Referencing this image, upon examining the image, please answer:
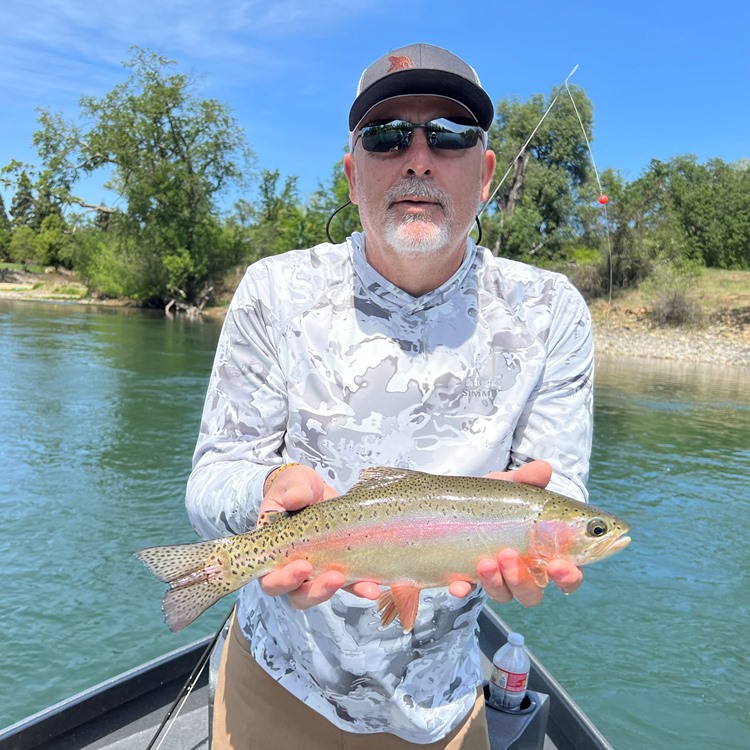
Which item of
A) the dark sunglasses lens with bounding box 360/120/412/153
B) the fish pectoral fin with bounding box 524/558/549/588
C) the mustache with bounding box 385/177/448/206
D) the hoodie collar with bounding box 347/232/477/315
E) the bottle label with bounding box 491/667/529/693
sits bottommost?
the bottle label with bounding box 491/667/529/693

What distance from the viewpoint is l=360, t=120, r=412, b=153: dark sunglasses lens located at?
104 inches

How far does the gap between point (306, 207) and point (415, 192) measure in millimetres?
69309

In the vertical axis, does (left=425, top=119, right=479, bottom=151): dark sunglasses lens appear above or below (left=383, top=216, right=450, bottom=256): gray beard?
above

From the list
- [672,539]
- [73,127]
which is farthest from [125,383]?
[73,127]

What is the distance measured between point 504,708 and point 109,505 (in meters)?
10.2

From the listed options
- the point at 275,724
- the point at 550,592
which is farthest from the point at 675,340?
the point at 275,724

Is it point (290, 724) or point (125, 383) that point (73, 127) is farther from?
point (290, 724)

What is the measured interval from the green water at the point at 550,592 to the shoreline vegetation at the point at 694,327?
15106mm

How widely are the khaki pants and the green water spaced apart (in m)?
5.17

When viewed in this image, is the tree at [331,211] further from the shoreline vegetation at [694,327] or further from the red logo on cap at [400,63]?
the red logo on cap at [400,63]

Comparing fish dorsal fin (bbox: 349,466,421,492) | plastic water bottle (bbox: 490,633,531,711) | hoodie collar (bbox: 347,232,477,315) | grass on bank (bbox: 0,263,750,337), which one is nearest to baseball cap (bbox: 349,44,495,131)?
hoodie collar (bbox: 347,232,477,315)

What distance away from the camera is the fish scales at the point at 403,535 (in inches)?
92.2

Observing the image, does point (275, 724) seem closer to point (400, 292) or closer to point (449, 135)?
→ point (400, 292)

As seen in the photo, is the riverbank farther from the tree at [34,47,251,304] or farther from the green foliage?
the tree at [34,47,251,304]
